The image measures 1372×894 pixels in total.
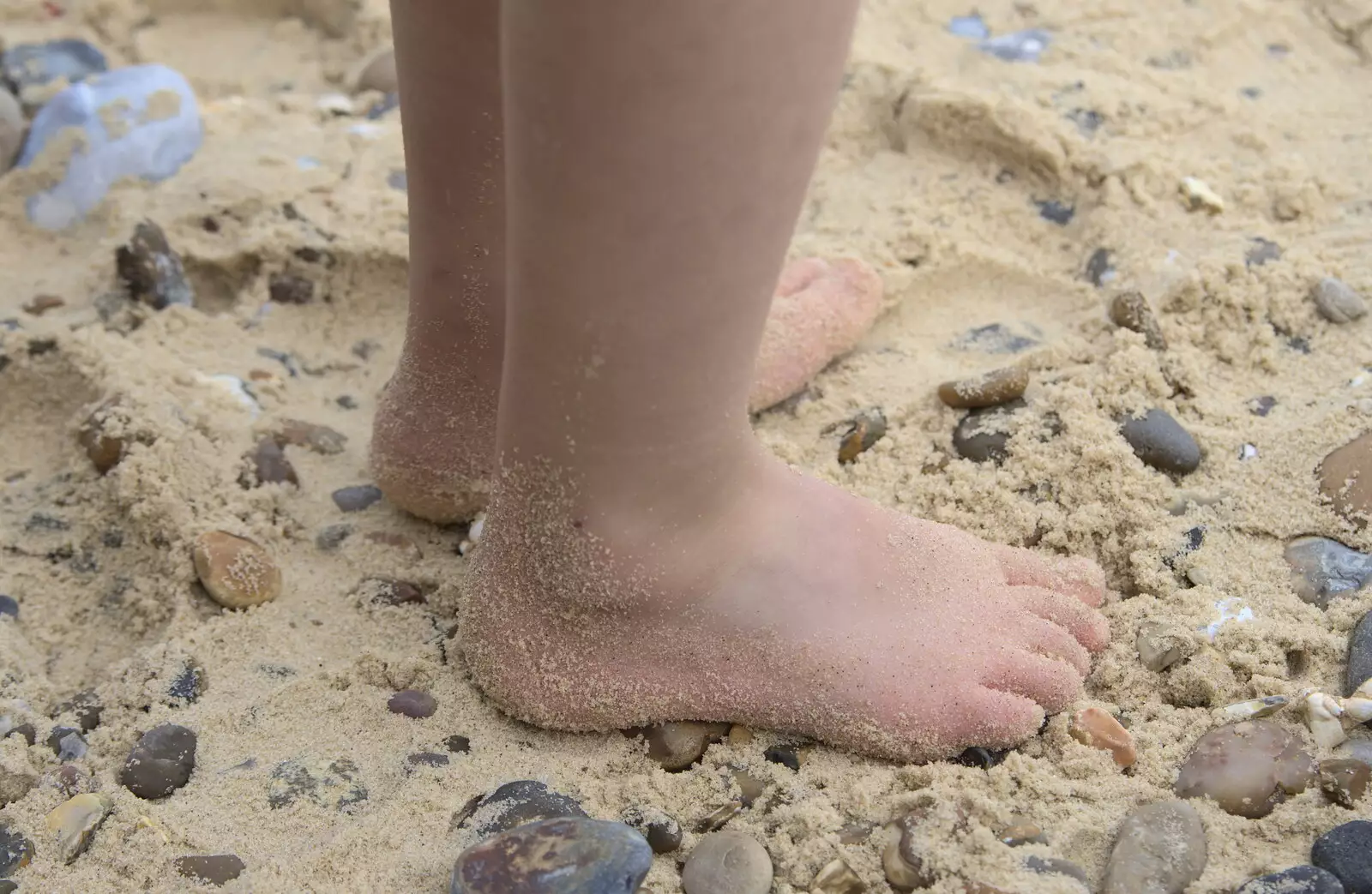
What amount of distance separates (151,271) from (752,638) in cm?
118

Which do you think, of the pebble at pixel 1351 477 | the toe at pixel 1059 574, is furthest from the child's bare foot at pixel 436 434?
the pebble at pixel 1351 477

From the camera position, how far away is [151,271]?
1.84 m

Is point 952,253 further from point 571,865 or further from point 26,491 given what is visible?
point 26,491

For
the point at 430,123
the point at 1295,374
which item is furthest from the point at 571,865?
the point at 1295,374

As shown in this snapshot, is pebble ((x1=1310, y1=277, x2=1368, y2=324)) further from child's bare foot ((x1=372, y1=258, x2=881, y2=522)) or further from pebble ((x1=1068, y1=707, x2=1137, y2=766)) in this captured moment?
child's bare foot ((x1=372, y1=258, x2=881, y2=522))

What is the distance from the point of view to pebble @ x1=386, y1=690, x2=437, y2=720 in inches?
49.6

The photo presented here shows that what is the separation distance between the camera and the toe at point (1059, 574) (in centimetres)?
137

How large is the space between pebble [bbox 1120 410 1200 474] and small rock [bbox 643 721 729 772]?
658mm

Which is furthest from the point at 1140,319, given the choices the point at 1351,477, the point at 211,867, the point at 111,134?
the point at 111,134

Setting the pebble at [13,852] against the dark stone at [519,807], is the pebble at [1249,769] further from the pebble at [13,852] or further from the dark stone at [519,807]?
the pebble at [13,852]

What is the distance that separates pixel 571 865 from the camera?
3.24 ft

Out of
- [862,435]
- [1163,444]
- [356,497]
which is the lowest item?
[356,497]

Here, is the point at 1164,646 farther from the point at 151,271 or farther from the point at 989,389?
the point at 151,271

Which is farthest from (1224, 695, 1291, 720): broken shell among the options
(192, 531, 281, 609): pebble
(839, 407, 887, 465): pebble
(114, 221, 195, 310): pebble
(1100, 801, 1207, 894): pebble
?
(114, 221, 195, 310): pebble
